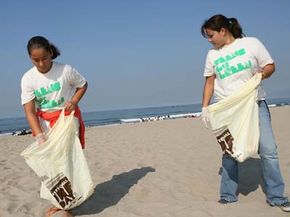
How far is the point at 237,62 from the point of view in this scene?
335 centimetres

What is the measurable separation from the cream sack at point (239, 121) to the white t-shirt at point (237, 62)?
9 cm

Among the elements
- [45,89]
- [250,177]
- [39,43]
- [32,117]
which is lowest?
[250,177]

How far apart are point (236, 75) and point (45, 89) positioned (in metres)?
1.77

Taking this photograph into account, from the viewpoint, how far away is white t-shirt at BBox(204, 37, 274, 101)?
130 inches

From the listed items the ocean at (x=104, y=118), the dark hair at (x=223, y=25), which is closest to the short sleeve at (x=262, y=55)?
the dark hair at (x=223, y=25)

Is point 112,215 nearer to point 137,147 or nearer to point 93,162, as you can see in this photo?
point 93,162

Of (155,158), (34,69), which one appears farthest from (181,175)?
(34,69)

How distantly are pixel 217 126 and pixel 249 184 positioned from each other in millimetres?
1201

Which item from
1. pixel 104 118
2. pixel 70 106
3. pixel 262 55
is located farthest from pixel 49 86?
pixel 104 118

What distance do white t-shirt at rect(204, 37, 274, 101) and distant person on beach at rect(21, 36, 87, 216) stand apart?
136 cm

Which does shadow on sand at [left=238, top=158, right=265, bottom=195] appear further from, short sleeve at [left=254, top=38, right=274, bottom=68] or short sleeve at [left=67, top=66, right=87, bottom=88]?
short sleeve at [left=67, top=66, right=87, bottom=88]

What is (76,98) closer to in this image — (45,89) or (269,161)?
(45,89)

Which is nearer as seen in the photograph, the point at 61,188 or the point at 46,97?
the point at 61,188

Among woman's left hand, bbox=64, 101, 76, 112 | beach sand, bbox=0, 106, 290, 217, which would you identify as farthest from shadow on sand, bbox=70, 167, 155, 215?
woman's left hand, bbox=64, 101, 76, 112
